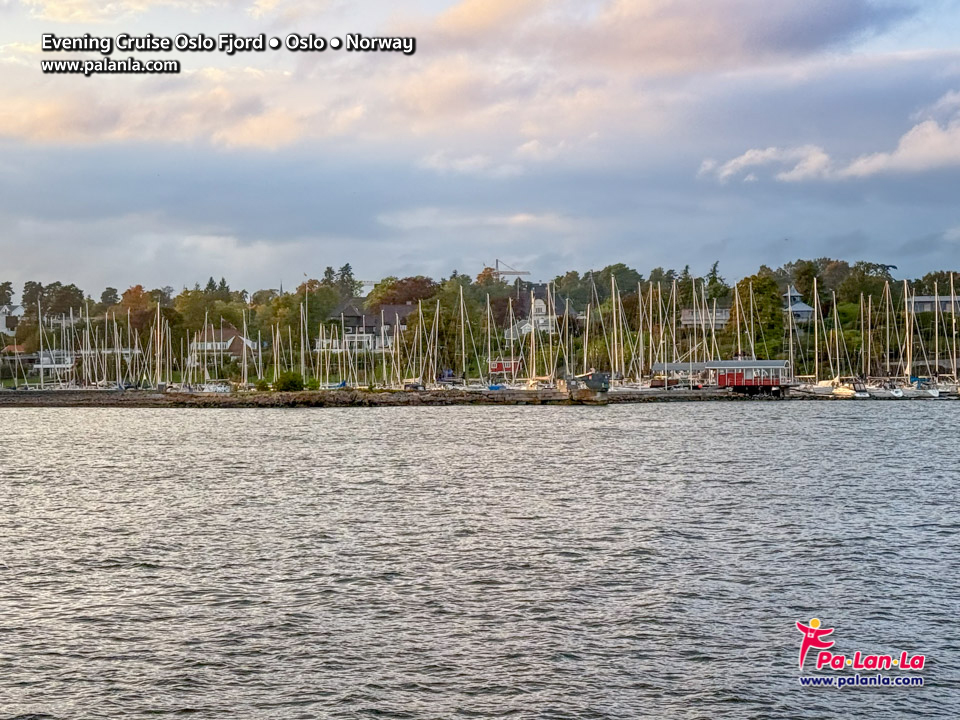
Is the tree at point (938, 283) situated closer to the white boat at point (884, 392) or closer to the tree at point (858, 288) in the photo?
the tree at point (858, 288)

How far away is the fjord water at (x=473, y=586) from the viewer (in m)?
19.5

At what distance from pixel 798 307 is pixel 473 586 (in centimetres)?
15104

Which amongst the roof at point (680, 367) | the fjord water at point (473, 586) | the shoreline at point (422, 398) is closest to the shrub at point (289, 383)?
the shoreline at point (422, 398)

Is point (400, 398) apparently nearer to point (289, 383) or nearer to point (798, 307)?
point (289, 383)

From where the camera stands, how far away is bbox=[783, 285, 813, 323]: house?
162 meters

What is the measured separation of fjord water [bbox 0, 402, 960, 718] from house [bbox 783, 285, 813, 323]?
105 m

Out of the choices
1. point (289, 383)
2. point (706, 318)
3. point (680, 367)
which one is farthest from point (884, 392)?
point (289, 383)

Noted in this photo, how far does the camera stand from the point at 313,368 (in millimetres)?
158875

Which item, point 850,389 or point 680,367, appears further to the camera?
point 680,367

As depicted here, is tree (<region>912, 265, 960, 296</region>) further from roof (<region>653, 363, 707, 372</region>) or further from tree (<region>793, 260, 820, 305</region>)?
roof (<region>653, 363, 707, 372</region>)

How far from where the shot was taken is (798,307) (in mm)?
169750

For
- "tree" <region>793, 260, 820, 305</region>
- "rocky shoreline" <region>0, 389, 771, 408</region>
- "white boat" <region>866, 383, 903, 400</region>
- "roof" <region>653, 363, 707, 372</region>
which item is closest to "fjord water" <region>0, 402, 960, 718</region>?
"rocky shoreline" <region>0, 389, 771, 408</region>

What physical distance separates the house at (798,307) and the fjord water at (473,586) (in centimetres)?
10528

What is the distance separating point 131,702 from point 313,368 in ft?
463
